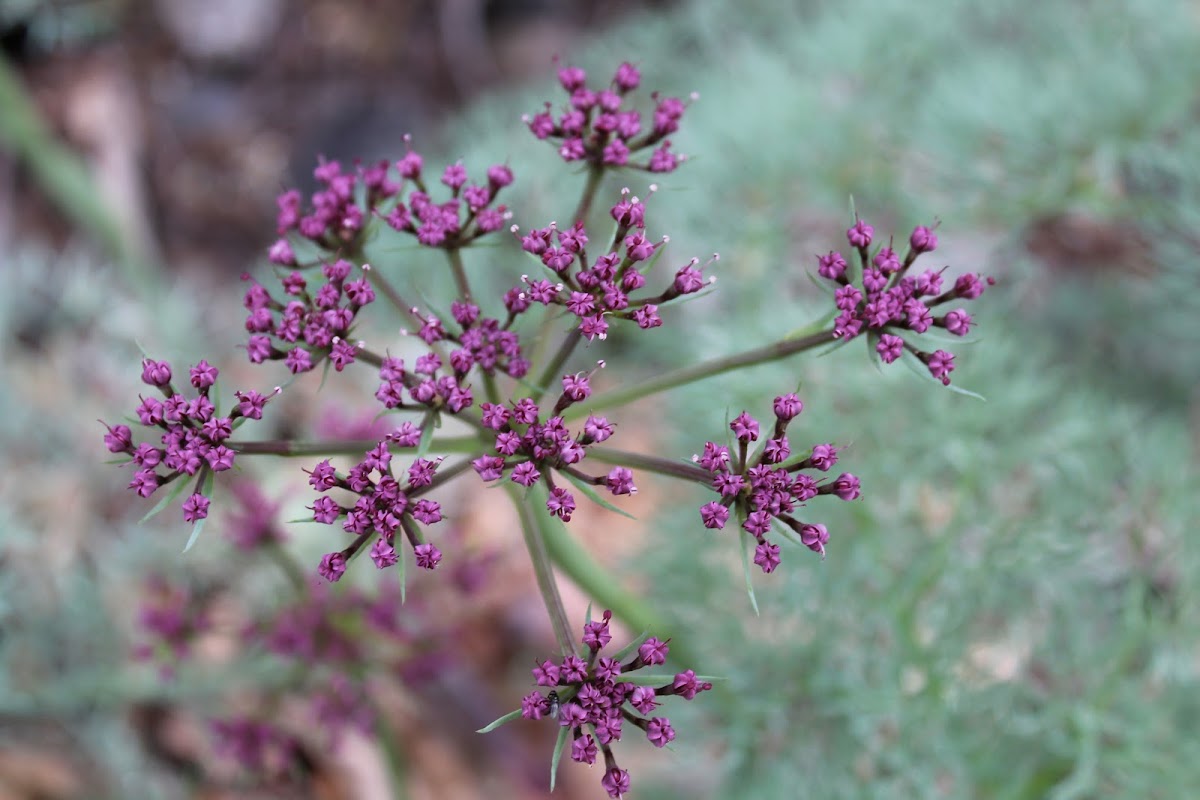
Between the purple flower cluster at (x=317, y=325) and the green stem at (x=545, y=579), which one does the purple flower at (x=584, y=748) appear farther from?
the purple flower cluster at (x=317, y=325)

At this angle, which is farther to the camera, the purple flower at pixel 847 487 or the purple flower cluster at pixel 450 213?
the purple flower cluster at pixel 450 213

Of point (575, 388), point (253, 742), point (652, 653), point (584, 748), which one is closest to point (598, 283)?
point (575, 388)

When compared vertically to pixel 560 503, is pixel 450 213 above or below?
above

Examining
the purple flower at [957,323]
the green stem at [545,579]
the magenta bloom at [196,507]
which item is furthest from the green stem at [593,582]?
the purple flower at [957,323]

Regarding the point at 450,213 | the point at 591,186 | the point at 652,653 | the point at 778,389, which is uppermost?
the point at 778,389

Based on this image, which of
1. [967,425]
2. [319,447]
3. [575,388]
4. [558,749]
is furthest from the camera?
A: [967,425]

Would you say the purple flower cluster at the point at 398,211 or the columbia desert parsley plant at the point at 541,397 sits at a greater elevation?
the purple flower cluster at the point at 398,211

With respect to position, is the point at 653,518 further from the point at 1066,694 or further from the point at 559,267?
the point at 559,267

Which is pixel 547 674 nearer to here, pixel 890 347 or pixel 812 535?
pixel 812 535
